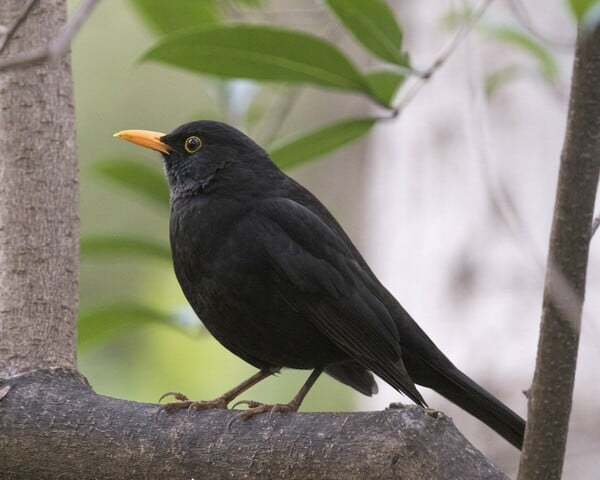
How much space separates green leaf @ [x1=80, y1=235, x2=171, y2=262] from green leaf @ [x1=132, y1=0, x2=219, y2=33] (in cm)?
99

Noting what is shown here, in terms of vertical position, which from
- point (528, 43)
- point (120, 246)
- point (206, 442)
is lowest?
point (206, 442)

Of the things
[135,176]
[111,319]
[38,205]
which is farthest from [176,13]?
[111,319]

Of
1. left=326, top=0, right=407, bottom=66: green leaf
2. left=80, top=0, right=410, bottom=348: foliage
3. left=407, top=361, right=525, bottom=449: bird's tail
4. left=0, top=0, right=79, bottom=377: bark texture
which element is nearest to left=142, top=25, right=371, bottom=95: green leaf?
left=80, top=0, right=410, bottom=348: foliage

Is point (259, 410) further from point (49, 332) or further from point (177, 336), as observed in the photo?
point (177, 336)

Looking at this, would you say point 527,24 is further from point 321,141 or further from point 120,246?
point 120,246

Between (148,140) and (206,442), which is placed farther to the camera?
(148,140)

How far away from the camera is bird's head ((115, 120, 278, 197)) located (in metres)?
4.46

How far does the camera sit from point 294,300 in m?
3.95

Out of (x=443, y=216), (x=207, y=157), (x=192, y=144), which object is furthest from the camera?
(x=443, y=216)

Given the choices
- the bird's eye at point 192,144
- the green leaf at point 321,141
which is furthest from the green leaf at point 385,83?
the bird's eye at point 192,144

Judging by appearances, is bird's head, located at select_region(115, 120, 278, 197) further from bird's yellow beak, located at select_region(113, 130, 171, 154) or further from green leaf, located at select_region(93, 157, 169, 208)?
green leaf, located at select_region(93, 157, 169, 208)

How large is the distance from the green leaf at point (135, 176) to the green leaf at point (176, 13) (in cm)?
66

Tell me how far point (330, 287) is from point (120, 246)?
1.22 meters

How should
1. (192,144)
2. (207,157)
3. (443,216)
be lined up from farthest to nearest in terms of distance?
(443,216), (192,144), (207,157)
